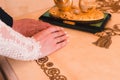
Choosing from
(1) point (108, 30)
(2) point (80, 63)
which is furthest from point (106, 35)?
(2) point (80, 63)

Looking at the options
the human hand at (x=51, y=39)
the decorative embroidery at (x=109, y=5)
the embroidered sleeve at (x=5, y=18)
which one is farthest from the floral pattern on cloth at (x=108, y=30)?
the embroidered sleeve at (x=5, y=18)

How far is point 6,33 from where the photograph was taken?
70 cm

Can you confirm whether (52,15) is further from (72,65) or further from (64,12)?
(72,65)

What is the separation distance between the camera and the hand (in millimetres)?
897

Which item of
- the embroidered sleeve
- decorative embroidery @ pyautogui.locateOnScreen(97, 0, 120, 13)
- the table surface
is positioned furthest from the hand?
decorative embroidery @ pyautogui.locateOnScreen(97, 0, 120, 13)

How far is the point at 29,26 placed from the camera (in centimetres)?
93

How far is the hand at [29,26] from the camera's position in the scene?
90cm

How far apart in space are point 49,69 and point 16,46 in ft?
0.41

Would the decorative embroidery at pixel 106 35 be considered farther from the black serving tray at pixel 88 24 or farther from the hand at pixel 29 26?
the hand at pixel 29 26

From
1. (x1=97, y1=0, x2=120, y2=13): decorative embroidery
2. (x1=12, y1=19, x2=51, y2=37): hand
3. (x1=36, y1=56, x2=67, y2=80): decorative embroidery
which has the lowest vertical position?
(x1=36, y1=56, x2=67, y2=80): decorative embroidery

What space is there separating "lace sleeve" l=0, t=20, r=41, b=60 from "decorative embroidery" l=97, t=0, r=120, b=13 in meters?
0.42

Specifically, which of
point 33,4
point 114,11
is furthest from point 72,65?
point 33,4

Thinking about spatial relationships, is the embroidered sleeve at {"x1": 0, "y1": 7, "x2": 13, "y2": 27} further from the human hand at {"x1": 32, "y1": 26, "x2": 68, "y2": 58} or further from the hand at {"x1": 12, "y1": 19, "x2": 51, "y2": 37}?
the human hand at {"x1": 32, "y1": 26, "x2": 68, "y2": 58}

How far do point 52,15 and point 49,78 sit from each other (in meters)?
0.36
